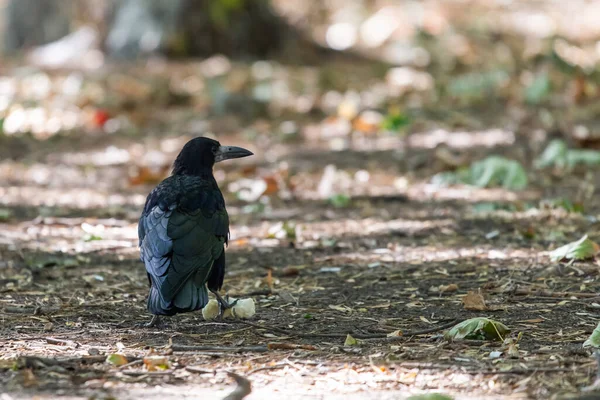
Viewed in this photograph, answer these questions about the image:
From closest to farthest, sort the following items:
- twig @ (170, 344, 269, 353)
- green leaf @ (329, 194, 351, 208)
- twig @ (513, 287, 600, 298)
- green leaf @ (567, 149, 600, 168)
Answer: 1. twig @ (170, 344, 269, 353)
2. twig @ (513, 287, 600, 298)
3. green leaf @ (329, 194, 351, 208)
4. green leaf @ (567, 149, 600, 168)

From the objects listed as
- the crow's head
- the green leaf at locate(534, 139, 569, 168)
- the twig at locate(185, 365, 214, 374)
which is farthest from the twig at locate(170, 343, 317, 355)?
the green leaf at locate(534, 139, 569, 168)

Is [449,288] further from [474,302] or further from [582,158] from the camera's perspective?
[582,158]

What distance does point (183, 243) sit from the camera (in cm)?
523

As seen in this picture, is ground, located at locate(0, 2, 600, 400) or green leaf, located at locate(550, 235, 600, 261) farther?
green leaf, located at locate(550, 235, 600, 261)

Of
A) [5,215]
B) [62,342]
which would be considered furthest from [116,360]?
[5,215]

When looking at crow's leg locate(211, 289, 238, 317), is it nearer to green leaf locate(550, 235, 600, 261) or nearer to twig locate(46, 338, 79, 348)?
twig locate(46, 338, 79, 348)

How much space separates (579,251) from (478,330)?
5.45ft

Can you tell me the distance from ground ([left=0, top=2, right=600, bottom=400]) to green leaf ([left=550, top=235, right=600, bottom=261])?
4cm

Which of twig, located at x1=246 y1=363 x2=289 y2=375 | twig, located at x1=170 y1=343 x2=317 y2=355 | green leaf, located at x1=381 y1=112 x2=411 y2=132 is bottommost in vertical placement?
twig, located at x1=246 y1=363 x2=289 y2=375

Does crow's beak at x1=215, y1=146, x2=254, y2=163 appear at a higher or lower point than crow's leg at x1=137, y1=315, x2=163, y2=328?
higher

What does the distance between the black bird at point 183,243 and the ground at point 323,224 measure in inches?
8.1

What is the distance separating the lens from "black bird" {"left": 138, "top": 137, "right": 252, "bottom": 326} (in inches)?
195

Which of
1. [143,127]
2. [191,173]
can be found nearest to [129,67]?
[143,127]

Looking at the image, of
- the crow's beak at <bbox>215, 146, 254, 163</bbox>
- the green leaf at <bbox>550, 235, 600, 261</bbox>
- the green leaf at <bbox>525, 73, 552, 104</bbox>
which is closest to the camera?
the green leaf at <bbox>550, 235, 600, 261</bbox>
